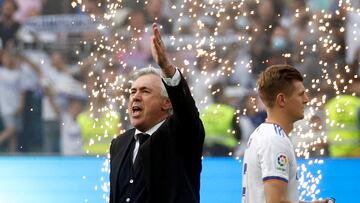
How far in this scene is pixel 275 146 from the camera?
11.5ft

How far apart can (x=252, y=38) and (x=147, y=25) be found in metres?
0.95

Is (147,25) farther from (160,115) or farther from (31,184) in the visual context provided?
(160,115)

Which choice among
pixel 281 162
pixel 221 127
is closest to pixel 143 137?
pixel 281 162

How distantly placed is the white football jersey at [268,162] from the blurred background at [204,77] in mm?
4299

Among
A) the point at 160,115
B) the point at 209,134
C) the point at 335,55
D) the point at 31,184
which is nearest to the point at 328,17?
the point at 335,55

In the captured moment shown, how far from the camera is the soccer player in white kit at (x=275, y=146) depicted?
3.49 meters

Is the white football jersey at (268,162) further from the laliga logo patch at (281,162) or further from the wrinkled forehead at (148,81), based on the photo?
the wrinkled forehead at (148,81)

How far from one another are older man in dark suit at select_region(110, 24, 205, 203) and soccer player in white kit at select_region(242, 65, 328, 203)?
0.36m

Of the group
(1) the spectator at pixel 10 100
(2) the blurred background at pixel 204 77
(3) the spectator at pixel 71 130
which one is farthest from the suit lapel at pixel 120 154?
(1) the spectator at pixel 10 100

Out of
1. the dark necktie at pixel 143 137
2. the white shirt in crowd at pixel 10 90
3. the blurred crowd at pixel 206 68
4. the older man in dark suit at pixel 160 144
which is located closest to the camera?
the older man in dark suit at pixel 160 144

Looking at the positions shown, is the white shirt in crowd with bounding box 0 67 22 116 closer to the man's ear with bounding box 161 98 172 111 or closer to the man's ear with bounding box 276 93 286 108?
the man's ear with bounding box 161 98 172 111

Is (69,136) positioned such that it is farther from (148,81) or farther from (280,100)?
(280,100)

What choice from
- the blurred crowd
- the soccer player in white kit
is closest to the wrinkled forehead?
the soccer player in white kit

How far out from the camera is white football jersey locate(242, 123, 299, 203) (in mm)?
3498
